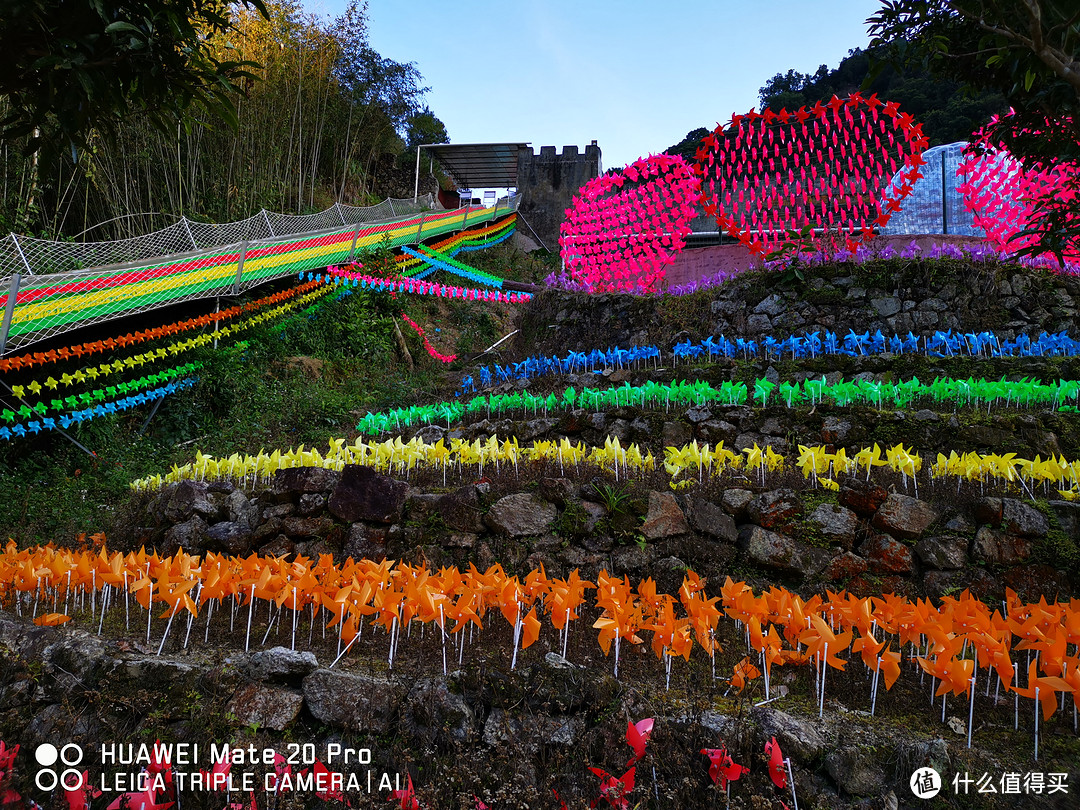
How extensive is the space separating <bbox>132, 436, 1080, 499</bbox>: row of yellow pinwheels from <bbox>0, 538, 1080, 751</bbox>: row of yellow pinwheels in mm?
1286

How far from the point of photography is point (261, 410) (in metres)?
9.94

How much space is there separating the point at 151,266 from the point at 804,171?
9961 millimetres

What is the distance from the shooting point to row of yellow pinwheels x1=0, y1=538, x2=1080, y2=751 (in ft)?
8.29

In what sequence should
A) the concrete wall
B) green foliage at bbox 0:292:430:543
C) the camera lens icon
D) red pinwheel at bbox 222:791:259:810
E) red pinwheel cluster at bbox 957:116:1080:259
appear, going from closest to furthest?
red pinwheel at bbox 222:791:259:810 < the camera lens icon < green foliage at bbox 0:292:430:543 < red pinwheel cluster at bbox 957:116:1080:259 < the concrete wall

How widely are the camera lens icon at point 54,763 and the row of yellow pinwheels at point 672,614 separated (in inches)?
22.9

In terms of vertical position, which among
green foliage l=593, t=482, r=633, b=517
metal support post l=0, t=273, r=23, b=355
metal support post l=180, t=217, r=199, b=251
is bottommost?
green foliage l=593, t=482, r=633, b=517

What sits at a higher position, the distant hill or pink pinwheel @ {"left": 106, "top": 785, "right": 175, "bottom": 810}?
the distant hill

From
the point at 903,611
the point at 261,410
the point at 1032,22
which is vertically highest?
the point at 1032,22

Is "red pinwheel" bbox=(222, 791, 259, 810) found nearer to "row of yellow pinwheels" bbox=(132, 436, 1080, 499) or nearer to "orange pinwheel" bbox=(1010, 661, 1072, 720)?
"orange pinwheel" bbox=(1010, 661, 1072, 720)

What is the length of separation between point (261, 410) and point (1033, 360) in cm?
967

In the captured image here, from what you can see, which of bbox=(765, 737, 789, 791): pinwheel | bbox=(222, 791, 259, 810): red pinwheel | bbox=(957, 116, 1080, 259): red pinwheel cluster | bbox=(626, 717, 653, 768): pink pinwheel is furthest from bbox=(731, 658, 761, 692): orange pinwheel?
bbox=(957, 116, 1080, 259): red pinwheel cluster

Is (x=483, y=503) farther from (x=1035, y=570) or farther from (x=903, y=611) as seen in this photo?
(x=1035, y=570)

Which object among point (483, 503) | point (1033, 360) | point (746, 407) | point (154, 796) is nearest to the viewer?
point (154, 796)

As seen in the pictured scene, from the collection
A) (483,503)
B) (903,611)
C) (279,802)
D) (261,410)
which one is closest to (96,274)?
(261,410)
